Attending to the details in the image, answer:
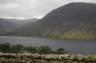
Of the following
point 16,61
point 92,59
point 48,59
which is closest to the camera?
point 92,59

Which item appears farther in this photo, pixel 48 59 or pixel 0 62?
pixel 0 62

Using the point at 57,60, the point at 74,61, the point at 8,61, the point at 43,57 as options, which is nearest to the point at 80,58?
the point at 74,61

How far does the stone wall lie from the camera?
377 inches

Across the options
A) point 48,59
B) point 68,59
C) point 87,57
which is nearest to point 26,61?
point 48,59

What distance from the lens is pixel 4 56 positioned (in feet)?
37.3

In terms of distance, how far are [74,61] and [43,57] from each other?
1.72 meters

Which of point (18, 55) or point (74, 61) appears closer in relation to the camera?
point (74, 61)

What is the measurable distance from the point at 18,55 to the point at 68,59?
2.96 m

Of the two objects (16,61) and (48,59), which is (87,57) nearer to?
(48,59)

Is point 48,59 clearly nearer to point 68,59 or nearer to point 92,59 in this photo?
point 68,59

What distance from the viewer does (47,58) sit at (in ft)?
33.7

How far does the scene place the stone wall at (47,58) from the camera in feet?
31.4

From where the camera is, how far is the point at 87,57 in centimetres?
957

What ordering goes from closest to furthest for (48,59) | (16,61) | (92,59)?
(92,59) < (48,59) < (16,61)
